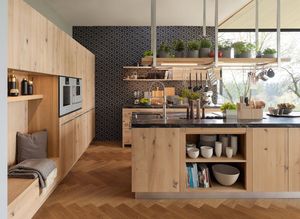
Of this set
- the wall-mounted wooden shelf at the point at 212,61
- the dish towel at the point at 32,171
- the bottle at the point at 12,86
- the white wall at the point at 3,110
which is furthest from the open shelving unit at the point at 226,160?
the white wall at the point at 3,110

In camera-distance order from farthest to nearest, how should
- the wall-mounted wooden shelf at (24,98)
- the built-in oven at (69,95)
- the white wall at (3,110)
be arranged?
the built-in oven at (69,95) → the wall-mounted wooden shelf at (24,98) → the white wall at (3,110)

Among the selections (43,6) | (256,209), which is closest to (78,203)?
(256,209)

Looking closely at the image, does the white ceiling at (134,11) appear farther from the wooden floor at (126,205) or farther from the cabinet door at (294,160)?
the wooden floor at (126,205)

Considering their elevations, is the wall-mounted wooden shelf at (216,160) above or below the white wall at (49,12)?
below

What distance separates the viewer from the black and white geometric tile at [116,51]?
694 cm

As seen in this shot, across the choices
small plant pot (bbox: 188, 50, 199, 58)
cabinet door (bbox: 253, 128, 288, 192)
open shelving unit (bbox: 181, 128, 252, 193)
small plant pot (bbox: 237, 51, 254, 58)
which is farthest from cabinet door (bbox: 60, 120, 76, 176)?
small plant pot (bbox: 237, 51, 254, 58)

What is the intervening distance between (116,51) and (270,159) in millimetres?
4642

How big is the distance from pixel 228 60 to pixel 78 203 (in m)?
2.47

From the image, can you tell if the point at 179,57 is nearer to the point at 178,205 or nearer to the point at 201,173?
the point at 201,173

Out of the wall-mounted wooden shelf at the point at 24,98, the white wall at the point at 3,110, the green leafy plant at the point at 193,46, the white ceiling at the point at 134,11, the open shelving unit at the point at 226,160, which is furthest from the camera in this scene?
the white ceiling at the point at 134,11

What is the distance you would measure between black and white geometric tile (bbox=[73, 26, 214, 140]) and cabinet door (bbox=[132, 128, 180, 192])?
3.80 metres

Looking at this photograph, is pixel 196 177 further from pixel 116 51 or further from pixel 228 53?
pixel 116 51

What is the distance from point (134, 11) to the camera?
5723mm

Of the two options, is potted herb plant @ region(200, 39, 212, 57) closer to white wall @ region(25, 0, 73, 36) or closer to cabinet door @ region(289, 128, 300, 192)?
cabinet door @ region(289, 128, 300, 192)
